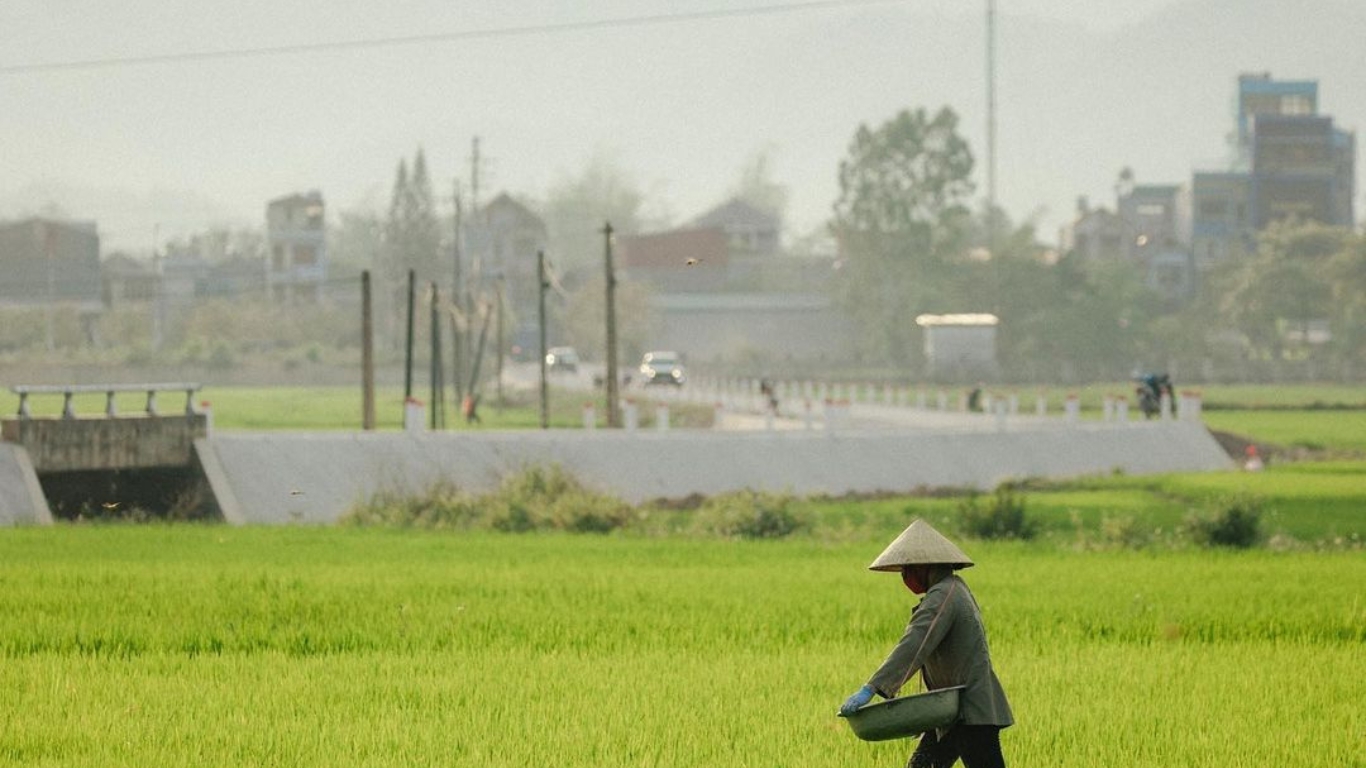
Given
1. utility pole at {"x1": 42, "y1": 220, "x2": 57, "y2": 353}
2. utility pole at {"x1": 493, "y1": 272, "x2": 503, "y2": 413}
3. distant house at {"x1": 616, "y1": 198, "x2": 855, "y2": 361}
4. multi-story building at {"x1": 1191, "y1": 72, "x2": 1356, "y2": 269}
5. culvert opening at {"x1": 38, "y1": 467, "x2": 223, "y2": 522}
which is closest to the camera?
culvert opening at {"x1": 38, "y1": 467, "x2": 223, "y2": 522}

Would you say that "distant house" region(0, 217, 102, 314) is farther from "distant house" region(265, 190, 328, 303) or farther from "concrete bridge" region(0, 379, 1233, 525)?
"concrete bridge" region(0, 379, 1233, 525)

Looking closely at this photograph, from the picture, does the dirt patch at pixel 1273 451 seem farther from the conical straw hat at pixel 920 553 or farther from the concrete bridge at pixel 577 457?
the conical straw hat at pixel 920 553

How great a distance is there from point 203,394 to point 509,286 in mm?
47900

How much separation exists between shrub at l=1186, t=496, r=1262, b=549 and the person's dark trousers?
2343 centimetres

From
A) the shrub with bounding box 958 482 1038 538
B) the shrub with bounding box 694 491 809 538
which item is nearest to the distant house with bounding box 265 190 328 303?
the shrub with bounding box 694 491 809 538

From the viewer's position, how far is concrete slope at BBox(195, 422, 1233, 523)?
39812mm

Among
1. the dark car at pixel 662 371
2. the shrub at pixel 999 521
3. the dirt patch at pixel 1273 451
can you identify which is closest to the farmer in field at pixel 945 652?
the shrub at pixel 999 521

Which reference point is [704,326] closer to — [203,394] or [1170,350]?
[1170,350]

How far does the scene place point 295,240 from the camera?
138m

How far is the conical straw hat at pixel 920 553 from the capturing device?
31.0 feet

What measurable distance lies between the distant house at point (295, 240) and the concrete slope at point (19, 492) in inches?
3948

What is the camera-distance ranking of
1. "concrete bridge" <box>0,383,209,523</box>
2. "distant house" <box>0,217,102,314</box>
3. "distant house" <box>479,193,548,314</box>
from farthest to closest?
"distant house" <box>479,193,548,314</box>, "distant house" <box>0,217,102,314</box>, "concrete bridge" <box>0,383,209,523</box>

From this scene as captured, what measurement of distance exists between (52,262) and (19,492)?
308 feet

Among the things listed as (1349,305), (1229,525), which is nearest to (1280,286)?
(1349,305)
